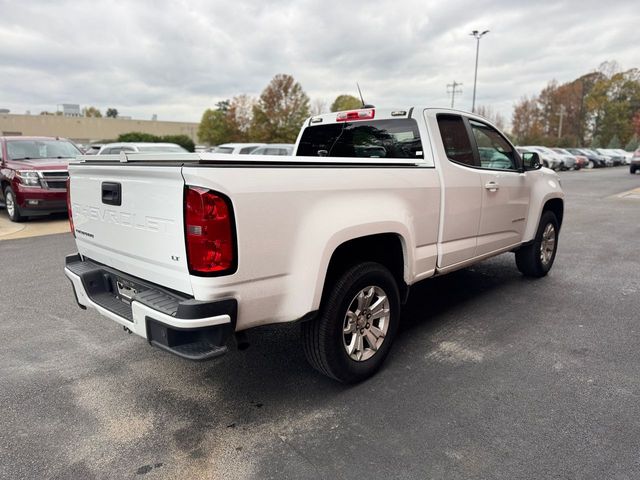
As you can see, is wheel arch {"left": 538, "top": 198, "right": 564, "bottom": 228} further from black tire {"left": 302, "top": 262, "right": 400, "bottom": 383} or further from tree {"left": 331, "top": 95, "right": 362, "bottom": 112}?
tree {"left": 331, "top": 95, "right": 362, "bottom": 112}

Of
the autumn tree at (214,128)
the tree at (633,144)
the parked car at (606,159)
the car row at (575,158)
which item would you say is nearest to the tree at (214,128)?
the autumn tree at (214,128)

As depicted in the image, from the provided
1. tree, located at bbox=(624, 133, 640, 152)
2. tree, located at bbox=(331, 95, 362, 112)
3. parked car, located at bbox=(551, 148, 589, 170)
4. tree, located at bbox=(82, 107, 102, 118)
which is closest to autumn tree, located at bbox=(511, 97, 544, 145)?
tree, located at bbox=(624, 133, 640, 152)

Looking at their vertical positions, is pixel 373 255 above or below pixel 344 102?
below

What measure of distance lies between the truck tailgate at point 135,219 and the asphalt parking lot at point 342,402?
0.90 meters

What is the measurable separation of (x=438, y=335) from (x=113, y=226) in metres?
2.78

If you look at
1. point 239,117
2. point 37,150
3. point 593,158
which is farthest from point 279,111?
point 37,150

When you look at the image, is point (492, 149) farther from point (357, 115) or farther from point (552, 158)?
point (552, 158)

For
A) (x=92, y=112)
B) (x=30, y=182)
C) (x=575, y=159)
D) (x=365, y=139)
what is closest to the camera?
(x=365, y=139)

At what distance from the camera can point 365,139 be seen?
429cm

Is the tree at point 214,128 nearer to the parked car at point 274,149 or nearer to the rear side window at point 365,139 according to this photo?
the parked car at point 274,149

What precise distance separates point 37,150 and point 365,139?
9.59m

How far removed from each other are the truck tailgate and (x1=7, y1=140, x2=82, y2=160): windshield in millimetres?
8767

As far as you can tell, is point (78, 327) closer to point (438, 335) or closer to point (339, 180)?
point (339, 180)

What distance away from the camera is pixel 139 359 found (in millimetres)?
3646
